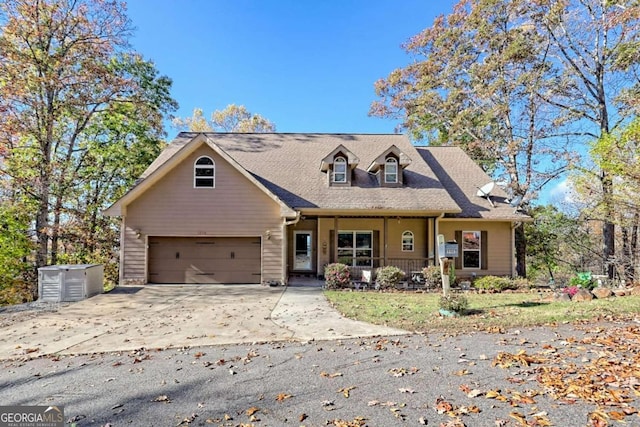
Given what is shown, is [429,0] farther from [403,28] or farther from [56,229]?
[56,229]

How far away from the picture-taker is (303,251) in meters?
15.2

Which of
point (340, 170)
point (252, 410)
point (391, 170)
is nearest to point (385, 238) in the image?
point (391, 170)

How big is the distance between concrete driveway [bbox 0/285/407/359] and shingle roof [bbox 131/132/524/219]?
479 cm

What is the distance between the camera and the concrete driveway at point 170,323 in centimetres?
643

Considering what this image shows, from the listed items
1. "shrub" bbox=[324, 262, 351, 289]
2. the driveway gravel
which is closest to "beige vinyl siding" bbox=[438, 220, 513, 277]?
"shrub" bbox=[324, 262, 351, 289]

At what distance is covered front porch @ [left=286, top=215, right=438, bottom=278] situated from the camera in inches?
583

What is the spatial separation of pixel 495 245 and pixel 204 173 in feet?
41.8

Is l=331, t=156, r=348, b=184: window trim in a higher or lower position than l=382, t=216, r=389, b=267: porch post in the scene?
higher

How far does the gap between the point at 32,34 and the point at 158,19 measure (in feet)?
20.3

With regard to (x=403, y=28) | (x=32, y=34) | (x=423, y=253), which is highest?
(x=403, y=28)

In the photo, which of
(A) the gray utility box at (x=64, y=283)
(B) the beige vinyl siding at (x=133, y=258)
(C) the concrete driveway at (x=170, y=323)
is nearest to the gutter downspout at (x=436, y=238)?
(C) the concrete driveway at (x=170, y=323)

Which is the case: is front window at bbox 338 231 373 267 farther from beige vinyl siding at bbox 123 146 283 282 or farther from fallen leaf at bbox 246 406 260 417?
fallen leaf at bbox 246 406 260 417

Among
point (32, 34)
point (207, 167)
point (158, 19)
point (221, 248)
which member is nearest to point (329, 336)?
point (221, 248)

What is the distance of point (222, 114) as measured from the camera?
3125 cm
